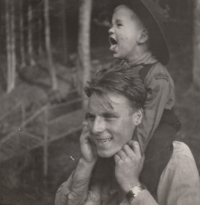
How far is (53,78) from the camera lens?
2295 millimetres

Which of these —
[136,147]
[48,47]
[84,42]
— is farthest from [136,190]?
[48,47]

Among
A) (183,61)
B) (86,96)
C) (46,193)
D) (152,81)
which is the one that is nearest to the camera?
(152,81)

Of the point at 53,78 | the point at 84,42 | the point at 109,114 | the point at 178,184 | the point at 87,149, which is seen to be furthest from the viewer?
the point at 53,78

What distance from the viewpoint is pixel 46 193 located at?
7.60 ft

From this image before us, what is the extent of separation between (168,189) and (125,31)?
3.08 ft

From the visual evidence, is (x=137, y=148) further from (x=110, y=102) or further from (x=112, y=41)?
(x=112, y=41)

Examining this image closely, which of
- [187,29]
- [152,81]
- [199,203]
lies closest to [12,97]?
[152,81]

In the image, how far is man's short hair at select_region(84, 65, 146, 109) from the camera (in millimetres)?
1858

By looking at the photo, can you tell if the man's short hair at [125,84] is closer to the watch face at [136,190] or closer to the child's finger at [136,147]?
the child's finger at [136,147]

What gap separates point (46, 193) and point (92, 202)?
1.31 ft

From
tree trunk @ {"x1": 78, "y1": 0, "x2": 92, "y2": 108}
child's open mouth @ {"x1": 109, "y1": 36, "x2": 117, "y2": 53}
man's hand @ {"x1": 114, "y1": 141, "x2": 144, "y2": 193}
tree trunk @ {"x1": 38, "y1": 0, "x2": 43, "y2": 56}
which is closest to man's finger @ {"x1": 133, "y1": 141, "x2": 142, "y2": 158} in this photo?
man's hand @ {"x1": 114, "y1": 141, "x2": 144, "y2": 193}

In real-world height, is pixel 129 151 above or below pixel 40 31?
below

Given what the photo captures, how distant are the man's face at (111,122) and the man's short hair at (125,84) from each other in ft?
0.10

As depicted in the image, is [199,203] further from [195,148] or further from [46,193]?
[46,193]
